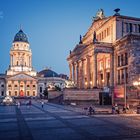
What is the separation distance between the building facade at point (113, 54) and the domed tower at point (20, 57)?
299 feet

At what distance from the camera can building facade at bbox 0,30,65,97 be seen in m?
172

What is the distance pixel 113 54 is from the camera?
7200 centimetres

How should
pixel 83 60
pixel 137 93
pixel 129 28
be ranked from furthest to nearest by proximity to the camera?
pixel 83 60 < pixel 129 28 < pixel 137 93

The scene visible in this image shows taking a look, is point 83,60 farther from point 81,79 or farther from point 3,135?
point 3,135

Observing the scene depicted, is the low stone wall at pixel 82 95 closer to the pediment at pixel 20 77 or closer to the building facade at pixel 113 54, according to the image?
the building facade at pixel 113 54

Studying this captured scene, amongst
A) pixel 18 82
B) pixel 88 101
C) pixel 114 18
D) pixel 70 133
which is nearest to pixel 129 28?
pixel 114 18

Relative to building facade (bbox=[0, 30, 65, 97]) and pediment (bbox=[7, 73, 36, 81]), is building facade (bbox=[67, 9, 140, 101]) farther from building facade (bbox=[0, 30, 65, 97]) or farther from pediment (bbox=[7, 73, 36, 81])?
building facade (bbox=[0, 30, 65, 97])

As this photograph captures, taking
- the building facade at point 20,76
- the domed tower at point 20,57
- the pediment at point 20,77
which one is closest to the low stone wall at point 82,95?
the building facade at point 20,76

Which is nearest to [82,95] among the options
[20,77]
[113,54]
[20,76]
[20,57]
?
[113,54]

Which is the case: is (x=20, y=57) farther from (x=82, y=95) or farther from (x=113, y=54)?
(x=82, y=95)

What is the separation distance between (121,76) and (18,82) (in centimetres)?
11580

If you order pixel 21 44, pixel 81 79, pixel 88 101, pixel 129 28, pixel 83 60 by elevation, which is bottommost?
pixel 88 101

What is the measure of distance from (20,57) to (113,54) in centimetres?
11132

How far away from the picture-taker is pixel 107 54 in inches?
2970
